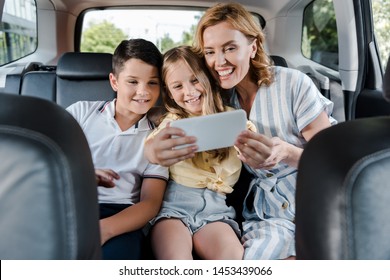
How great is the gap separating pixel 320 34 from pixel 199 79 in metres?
1.65

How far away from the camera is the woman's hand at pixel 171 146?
116 cm

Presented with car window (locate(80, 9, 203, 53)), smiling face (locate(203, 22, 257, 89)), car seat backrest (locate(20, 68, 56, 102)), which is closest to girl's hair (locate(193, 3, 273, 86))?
smiling face (locate(203, 22, 257, 89))

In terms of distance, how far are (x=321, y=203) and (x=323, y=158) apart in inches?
2.8

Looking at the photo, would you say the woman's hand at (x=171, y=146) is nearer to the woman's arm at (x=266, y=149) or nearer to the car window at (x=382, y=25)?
the woman's arm at (x=266, y=149)

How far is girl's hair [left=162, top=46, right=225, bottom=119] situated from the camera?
4.58 feet

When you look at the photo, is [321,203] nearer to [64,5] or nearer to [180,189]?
[180,189]

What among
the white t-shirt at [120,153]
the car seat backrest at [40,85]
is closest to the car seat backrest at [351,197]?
the white t-shirt at [120,153]

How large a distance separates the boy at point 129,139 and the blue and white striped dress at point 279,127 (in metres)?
0.28

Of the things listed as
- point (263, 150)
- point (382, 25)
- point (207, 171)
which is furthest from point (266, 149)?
point (382, 25)

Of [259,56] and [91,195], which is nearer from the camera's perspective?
[91,195]

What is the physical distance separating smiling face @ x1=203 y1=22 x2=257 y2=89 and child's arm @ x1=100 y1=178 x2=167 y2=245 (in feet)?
1.19

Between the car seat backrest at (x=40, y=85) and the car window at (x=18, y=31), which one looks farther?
the car window at (x=18, y=31)
